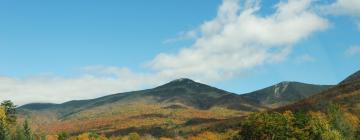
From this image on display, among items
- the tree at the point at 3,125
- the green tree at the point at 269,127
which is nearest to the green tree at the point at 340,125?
the green tree at the point at 269,127

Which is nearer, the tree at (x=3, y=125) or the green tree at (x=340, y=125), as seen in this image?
the tree at (x=3, y=125)

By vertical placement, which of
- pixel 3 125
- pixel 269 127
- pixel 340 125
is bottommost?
pixel 340 125

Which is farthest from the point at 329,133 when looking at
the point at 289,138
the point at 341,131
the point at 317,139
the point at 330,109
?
the point at 330,109

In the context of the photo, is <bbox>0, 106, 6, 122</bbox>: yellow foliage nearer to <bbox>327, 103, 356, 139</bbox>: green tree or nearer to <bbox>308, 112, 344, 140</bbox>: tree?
<bbox>308, 112, 344, 140</bbox>: tree

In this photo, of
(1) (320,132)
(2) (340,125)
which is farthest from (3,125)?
(2) (340,125)

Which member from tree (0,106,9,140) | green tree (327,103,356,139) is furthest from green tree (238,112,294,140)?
tree (0,106,9,140)

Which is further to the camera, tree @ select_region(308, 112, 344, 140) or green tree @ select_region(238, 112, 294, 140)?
tree @ select_region(308, 112, 344, 140)

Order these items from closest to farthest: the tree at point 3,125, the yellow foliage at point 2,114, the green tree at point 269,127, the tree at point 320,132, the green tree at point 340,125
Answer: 1. the green tree at point 269,127
2. the tree at point 320,132
3. the yellow foliage at point 2,114
4. the tree at point 3,125
5. the green tree at point 340,125

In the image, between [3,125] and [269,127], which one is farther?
[3,125]

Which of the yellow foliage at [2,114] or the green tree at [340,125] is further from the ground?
the yellow foliage at [2,114]

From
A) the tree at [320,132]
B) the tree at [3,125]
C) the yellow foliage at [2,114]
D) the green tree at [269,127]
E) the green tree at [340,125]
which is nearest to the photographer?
the green tree at [269,127]

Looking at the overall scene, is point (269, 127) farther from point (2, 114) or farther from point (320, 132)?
point (2, 114)

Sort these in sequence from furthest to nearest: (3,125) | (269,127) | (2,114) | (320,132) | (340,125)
Result: (340,125) < (3,125) < (2,114) < (320,132) < (269,127)

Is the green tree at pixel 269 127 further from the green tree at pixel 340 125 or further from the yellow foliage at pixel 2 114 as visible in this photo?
the yellow foliage at pixel 2 114
